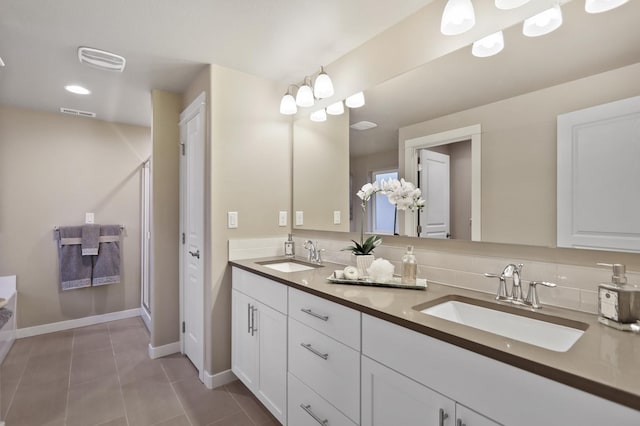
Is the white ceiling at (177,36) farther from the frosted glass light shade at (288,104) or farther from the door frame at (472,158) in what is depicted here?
the door frame at (472,158)

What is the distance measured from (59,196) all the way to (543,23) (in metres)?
4.25

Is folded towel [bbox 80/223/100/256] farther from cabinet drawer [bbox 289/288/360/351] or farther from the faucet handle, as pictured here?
the faucet handle

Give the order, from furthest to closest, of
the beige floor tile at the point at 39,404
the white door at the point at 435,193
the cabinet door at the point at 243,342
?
the cabinet door at the point at 243,342 → the beige floor tile at the point at 39,404 → the white door at the point at 435,193

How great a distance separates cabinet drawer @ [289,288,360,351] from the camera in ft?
4.06

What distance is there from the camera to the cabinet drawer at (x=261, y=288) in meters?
1.70

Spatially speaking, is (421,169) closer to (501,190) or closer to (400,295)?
(501,190)

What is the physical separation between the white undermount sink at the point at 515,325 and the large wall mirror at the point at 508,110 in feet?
1.02

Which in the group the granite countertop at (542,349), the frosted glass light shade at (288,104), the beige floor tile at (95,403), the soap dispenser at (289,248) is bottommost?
the beige floor tile at (95,403)

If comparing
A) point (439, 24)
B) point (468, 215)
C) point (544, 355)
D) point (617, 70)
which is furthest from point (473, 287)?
point (439, 24)

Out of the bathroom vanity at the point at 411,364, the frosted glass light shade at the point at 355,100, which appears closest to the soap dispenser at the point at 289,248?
the bathroom vanity at the point at 411,364

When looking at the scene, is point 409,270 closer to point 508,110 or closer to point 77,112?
point 508,110

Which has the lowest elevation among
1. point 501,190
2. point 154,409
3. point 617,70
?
point 154,409

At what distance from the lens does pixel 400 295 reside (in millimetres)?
1336

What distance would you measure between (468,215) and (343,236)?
90 cm
